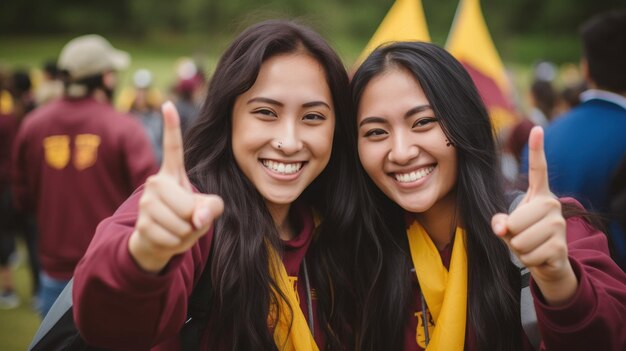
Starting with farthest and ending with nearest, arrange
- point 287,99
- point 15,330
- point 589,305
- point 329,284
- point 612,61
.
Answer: point 15,330 < point 612,61 < point 329,284 < point 287,99 < point 589,305

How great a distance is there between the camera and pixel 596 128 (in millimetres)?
3482

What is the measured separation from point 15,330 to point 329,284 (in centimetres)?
458

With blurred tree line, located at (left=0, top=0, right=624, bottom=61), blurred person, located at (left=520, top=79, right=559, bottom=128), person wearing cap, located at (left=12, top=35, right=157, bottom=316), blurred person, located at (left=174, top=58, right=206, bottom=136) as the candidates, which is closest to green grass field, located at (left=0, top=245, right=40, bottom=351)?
person wearing cap, located at (left=12, top=35, right=157, bottom=316)

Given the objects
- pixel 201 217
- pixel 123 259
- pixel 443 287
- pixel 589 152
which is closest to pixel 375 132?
pixel 443 287

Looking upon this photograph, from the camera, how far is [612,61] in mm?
3660

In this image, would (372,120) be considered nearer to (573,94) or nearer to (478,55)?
(478,55)

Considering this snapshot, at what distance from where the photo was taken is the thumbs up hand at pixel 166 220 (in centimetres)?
153

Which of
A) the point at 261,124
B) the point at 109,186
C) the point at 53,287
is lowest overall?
the point at 53,287

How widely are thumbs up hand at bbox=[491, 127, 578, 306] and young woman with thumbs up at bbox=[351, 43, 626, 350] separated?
0.32 metres

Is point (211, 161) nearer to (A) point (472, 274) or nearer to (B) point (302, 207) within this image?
(B) point (302, 207)

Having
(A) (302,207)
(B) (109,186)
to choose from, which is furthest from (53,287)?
(A) (302,207)

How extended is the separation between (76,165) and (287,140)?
2.56m

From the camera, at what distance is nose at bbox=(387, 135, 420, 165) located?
223 cm

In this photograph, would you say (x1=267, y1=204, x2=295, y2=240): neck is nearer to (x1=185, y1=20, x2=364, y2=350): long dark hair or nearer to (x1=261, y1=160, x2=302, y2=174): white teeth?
(x1=185, y1=20, x2=364, y2=350): long dark hair
